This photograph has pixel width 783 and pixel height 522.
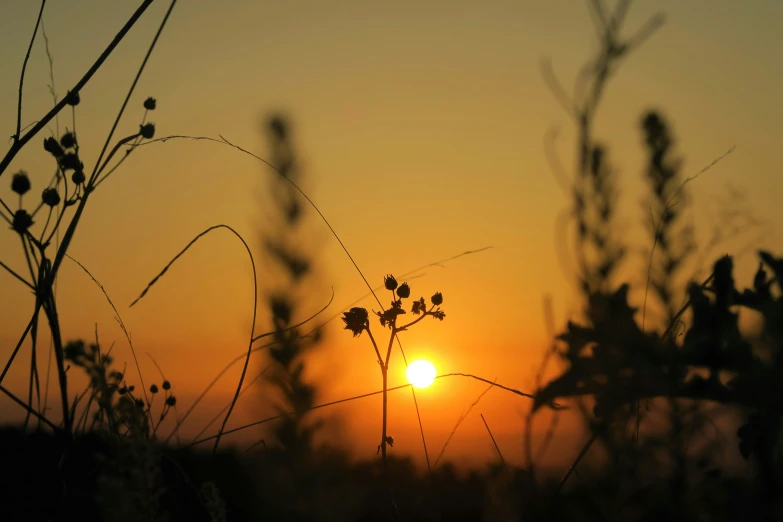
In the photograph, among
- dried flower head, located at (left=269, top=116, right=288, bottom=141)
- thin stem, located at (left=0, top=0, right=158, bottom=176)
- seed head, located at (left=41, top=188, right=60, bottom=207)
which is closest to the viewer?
thin stem, located at (left=0, top=0, right=158, bottom=176)

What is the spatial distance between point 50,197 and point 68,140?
0.18m

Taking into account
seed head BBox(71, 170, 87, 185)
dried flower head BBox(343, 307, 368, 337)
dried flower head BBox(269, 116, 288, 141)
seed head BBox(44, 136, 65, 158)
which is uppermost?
dried flower head BBox(269, 116, 288, 141)

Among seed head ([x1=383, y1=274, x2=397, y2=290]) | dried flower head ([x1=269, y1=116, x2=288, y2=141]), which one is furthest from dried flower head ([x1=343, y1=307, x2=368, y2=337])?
dried flower head ([x1=269, y1=116, x2=288, y2=141])

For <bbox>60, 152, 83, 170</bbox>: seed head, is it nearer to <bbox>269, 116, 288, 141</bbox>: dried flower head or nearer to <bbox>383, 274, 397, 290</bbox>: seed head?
<bbox>383, 274, 397, 290</bbox>: seed head

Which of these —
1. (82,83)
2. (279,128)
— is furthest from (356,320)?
(279,128)

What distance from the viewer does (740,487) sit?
41.2 inches

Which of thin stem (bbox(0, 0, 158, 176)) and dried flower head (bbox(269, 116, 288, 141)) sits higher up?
dried flower head (bbox(269, 116, 288, 141))

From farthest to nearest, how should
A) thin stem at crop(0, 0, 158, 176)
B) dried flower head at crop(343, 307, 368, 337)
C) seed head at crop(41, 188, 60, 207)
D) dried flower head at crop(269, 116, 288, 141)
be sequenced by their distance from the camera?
dried flower head at crop(269, 116, 288, 141) < dried flower head at crop(343, 307, 368, 337) < seed head at crop(41, 188, 60, 207) < thin stem at crop(0, 0, 158, 176)

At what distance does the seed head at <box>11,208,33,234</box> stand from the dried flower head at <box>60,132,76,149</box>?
282 mm

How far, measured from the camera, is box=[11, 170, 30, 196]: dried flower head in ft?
5.58

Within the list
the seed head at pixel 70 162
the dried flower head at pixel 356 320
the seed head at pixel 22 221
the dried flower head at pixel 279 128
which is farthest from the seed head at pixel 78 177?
the dried flower head at pixel 279 128

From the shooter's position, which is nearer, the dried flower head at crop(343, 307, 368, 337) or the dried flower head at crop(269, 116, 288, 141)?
the dried flower head at crop(343, 307, 368, 337)

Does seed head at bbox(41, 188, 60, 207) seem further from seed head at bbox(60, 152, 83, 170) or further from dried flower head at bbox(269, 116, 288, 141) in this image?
dried flower head at bbox(269, 116, 288, 141)

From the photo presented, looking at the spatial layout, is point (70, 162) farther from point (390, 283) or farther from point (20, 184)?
point (390, 283)
